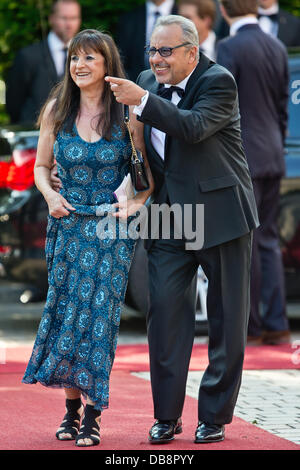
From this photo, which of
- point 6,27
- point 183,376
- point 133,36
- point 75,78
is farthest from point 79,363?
point 6,27

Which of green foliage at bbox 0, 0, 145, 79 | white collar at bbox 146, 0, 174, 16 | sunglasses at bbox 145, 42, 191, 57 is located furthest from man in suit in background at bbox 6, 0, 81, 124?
sunglasses at bbox 145, 42, 191, 57

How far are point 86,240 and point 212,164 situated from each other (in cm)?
66

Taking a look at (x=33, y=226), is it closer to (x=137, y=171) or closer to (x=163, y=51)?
(x=137, y=171)

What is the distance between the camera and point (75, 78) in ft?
17.0

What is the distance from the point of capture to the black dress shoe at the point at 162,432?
5.10 m

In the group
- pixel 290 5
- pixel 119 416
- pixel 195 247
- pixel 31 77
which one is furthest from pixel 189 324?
pixel 290 5

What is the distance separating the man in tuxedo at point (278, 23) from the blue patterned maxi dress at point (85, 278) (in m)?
5.31

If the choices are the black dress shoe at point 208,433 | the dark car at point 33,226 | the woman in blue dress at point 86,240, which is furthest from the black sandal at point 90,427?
the dark car at point 33,226

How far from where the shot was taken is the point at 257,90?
7.88 m

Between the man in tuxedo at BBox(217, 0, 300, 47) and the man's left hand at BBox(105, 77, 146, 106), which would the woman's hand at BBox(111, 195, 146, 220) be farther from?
the man in tuxedo at BBox(217, 0, 300, 47)

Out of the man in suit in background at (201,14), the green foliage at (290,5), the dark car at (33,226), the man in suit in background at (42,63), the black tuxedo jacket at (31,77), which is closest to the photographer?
the dark car at (33,226)

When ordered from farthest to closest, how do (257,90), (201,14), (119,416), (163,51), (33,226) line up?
(201,14)
(33,226)
(257,90)
(119,416)
(163,51)

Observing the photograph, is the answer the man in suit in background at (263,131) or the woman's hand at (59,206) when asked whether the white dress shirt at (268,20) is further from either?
the woman's hand at (59,206)

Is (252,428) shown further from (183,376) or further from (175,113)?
(175,113)
